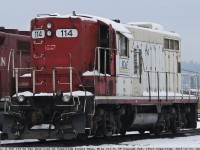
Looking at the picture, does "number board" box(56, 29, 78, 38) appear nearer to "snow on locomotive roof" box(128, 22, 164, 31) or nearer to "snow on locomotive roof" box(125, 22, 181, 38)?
"snow on locomotive roof" box(125, 22, 181, 38)

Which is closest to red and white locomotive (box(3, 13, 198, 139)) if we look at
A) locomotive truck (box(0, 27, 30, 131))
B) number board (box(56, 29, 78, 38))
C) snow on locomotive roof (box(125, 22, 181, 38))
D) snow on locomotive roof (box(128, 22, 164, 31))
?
number board (box(56, 29, 78, 38))

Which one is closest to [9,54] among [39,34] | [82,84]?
[39,34]

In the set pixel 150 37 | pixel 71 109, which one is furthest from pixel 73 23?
pixel 150 37

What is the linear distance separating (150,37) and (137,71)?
2535 millimetres

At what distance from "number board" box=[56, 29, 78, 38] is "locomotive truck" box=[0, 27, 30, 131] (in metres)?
3.13

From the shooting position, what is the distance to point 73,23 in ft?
64.2

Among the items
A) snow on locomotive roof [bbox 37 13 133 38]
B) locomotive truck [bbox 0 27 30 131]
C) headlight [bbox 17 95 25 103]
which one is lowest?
headlight [bbox 17 95 25 103]

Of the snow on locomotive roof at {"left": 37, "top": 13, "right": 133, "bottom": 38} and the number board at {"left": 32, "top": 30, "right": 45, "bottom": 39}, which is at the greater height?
the snow on locomotive roof at {"left": 37, "top": 13, "right": 133, "bottom": 38}

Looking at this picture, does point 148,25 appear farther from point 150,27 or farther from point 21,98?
point 21,98

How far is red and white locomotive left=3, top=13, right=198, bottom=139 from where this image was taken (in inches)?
725

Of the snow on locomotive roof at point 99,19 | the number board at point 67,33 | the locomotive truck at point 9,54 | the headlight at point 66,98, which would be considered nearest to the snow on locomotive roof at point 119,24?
the snow on locomotive roof at point 99,19

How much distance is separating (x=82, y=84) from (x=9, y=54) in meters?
5.23

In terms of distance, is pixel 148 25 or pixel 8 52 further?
pixel 148 25

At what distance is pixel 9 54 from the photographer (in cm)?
2327
